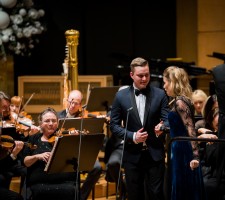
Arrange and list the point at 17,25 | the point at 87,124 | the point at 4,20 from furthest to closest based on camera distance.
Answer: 1. the point at 17,25
2. the point at 4,20
3. the point at 87,124

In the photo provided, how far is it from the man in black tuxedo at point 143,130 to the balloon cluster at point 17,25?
313cm

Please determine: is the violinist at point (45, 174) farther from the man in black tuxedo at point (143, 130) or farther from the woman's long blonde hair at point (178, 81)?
the woman's long blonde hair at point (178, 81)

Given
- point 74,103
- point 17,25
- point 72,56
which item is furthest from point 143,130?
point 17,25

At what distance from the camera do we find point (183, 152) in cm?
556

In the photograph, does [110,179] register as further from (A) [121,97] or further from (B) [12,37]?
(B) [12,37]

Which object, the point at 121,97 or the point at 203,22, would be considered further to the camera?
the point at 203,22

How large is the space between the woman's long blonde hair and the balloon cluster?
11.1 ft

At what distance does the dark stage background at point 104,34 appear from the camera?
33.0 ft

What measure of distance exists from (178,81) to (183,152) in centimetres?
58

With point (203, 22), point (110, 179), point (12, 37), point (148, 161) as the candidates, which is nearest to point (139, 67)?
point (148, 161)

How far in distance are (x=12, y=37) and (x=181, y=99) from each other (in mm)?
3748

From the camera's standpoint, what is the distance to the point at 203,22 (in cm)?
966

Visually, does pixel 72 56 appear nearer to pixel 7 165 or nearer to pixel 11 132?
pixel 11 132

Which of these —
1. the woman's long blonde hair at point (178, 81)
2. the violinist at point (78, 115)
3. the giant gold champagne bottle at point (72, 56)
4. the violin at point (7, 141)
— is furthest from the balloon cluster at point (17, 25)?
the woman's long blonde hair at point (178, 81)
